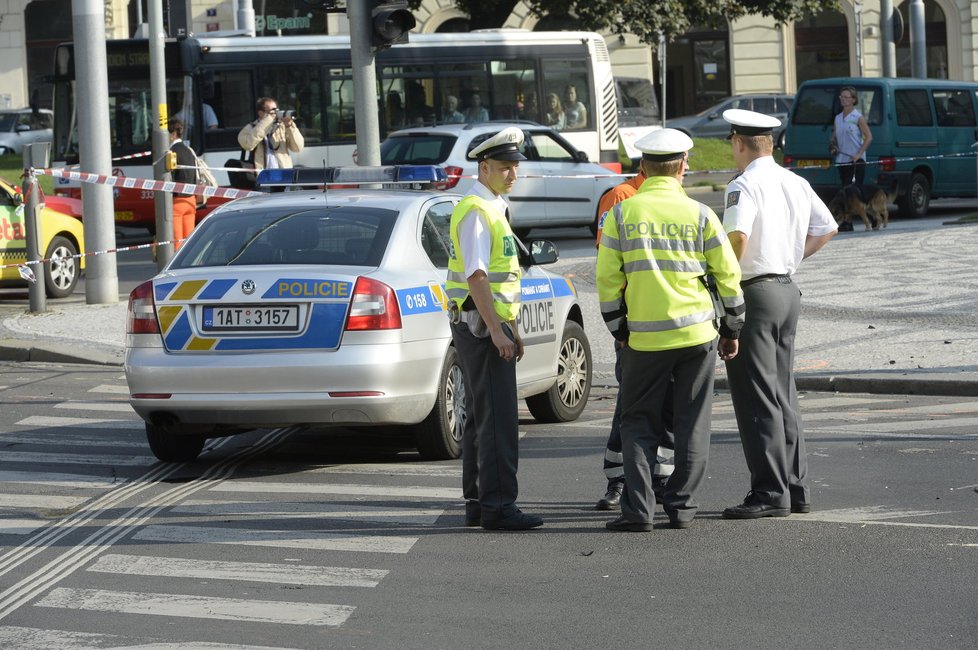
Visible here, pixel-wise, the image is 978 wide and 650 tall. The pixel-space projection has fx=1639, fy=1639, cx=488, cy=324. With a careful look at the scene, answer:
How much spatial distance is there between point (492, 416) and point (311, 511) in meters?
1.10

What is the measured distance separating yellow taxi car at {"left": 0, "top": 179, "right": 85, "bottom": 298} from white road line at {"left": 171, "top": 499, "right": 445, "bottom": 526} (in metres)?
9.55

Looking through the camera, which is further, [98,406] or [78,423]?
[98,406]

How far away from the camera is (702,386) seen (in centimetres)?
683

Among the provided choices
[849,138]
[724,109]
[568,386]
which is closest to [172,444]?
[568,386]

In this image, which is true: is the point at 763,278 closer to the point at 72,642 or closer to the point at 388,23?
the point at 72,642

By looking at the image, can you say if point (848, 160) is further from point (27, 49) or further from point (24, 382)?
point (27, 49)

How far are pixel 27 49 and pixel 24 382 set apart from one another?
139 ft

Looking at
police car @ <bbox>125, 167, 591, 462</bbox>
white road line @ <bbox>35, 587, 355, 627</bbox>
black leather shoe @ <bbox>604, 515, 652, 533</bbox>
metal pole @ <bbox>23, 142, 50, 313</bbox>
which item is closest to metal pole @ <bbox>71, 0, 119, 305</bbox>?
metal pole @ <bbox>23, 142, 50, 313</bbox>

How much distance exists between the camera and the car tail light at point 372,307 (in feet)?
26.6

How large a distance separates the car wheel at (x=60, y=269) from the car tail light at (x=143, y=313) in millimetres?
9400

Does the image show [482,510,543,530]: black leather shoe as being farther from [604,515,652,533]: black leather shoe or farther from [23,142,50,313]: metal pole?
[23,142,50,313]: metal pole

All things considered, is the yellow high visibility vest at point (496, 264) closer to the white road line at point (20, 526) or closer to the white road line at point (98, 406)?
the white road line at point (20, 526)

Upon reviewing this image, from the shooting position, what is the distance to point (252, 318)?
26.8 feet

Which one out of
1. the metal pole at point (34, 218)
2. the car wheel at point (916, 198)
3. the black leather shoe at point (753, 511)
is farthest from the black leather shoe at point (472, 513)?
the car wheel at point (916, 198)
